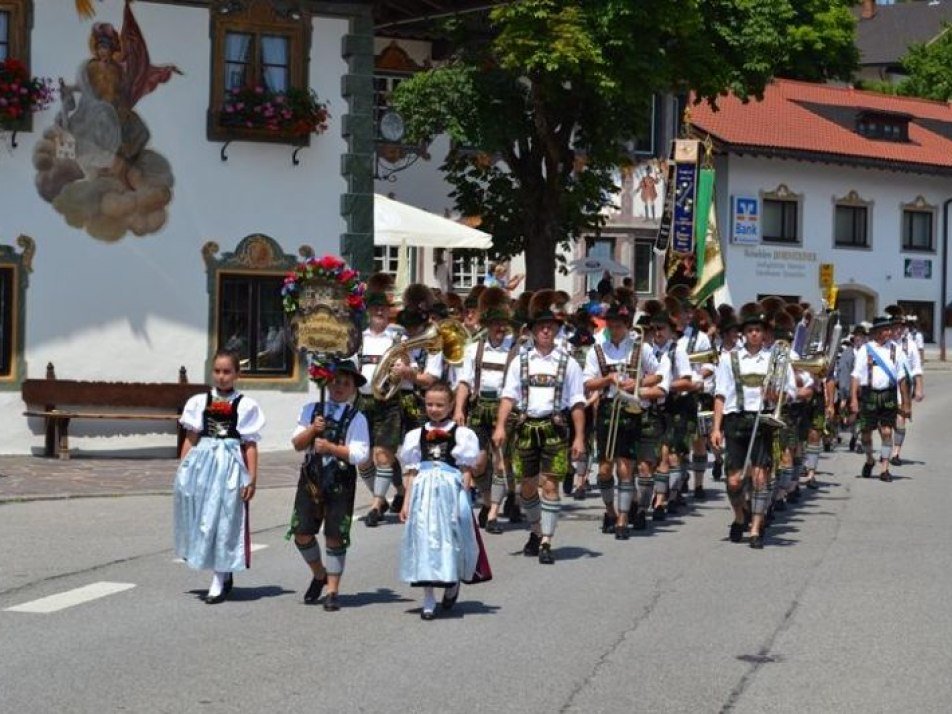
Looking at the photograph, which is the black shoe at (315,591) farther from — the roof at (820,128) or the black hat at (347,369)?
the roof at (820,128)

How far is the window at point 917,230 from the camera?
53562 millimetres

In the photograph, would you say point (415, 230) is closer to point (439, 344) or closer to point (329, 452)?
point (439, 344)

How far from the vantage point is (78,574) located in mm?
11875

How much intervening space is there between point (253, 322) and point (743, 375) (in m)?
9.04

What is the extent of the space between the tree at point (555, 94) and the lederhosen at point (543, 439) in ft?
47.3

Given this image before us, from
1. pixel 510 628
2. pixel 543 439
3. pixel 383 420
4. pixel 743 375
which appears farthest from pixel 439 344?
pixel 510 628

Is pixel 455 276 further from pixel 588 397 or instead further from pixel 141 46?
pixel 588 397

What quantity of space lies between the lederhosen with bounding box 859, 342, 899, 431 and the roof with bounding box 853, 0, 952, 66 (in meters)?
72.0

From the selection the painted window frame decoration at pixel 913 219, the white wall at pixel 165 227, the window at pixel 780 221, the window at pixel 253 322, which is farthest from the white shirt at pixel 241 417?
the painted window frame decoration at pixel 913 219

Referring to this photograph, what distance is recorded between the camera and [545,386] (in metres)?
12.9

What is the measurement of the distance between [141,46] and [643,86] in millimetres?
9092

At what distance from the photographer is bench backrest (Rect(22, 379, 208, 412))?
20500mm

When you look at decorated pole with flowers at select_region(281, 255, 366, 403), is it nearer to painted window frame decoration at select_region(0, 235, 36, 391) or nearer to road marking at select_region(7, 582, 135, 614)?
road marking at select_region(7, 582, 135, 614)

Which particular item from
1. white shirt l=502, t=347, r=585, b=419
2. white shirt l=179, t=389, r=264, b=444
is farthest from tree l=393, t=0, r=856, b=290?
white shirt l=179, t=389, r=264, b=444
